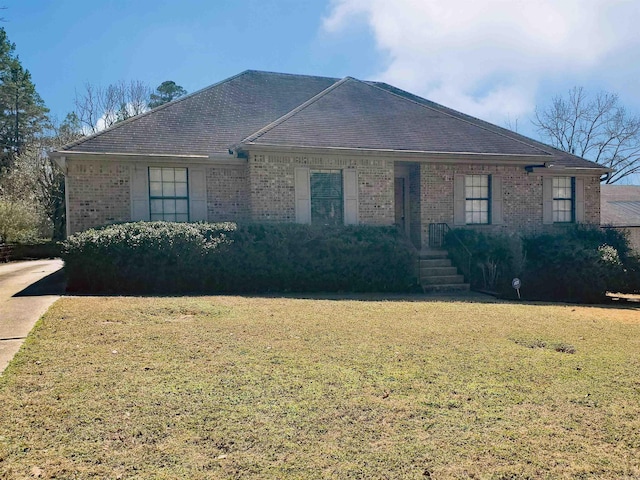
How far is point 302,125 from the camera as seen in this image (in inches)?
535

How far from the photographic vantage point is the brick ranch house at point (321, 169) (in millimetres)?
12586

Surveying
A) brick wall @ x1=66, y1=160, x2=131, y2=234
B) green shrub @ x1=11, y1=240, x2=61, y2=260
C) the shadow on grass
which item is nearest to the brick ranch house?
brick wall @ x1=66, y1=160, x2=131, y2=234

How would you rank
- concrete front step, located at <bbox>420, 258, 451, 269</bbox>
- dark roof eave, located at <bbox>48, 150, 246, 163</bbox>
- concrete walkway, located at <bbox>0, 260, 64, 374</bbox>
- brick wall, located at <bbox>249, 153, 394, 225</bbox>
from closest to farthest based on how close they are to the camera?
concrete walkway, located at <bbox>0, 260, 64, 374</bbox> → dark roof eave, located at <bbox>48, 150, 246, 163</bbox> → brick wall, located at <bbox>249, 153, 394, 225</bbox> → concrete front step, located at <bbox>420, 258, 451, 269</bbox>

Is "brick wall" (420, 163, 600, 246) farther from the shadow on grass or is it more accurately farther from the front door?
the shadow on grass

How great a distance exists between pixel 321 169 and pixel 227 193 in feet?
9.37

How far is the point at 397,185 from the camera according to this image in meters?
15.0

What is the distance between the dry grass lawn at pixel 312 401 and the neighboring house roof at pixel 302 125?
24.1ft

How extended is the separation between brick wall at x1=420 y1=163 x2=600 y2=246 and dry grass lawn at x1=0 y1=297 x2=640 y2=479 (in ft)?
25.5

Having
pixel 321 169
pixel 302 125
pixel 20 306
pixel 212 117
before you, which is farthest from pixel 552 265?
pixel 20 306

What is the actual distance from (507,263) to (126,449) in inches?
455

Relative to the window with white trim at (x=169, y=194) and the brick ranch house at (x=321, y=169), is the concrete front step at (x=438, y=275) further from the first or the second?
the window with white trim at (x=169, y=194)

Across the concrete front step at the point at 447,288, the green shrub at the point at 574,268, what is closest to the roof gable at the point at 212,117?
the concrete front step at the point at 447,288

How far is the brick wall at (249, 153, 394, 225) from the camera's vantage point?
41.5ft

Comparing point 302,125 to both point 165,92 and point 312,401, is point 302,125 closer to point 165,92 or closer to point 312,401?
point 312,401
